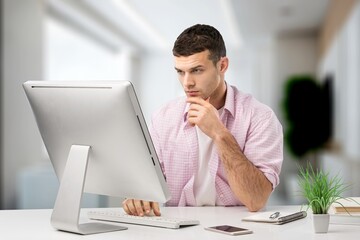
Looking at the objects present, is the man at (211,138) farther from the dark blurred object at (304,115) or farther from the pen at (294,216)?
the dark blurred object at (304,115)

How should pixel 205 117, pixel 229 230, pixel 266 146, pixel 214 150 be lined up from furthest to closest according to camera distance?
pixel 214 150
pixel 266 146
pixel 205 117
pixel 229 230

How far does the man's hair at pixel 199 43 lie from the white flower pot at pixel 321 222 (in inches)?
33.8

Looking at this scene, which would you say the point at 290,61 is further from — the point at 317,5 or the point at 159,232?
the point at 159,232

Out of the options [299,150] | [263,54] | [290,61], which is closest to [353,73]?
[299,150]

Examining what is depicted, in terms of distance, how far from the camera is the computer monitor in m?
1.85

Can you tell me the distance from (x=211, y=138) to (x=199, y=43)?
15.9 inches

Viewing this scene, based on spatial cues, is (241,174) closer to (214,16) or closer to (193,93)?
(193,93)

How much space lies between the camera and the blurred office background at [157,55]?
6.26 metres

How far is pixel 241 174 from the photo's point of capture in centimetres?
232

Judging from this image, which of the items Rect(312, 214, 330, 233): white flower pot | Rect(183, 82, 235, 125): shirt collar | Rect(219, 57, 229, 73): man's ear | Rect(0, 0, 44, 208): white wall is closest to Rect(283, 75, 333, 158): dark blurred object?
Rect(0, 0, 44, 208): white wall

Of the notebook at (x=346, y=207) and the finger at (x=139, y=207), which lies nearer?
the notebook at (x=346, y=207)

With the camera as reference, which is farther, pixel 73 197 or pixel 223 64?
pixel 223 64

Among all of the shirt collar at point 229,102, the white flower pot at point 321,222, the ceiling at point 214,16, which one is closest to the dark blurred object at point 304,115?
the ceiling at point 214,16

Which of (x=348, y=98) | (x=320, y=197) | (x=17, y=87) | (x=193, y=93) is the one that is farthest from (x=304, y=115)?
Answer: (x=320, y=197)
